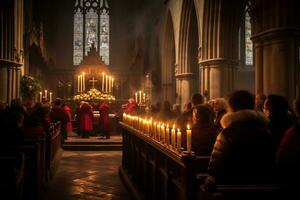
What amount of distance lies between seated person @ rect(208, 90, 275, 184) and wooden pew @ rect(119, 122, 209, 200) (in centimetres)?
20

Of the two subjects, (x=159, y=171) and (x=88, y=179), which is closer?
(x=159, y=171)

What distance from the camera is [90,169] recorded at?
9586mm

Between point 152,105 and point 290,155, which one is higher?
point 152,105

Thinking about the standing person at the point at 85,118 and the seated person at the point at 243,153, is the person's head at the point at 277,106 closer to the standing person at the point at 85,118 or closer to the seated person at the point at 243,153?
the seated person at the point at 243,153

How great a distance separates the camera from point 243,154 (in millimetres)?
3195

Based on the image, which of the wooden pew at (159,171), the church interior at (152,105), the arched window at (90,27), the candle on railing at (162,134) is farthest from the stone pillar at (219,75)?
the arched window at (90,27)

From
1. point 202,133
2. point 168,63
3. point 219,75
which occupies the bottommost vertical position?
point 202,133

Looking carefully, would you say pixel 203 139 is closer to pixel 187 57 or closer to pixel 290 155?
pixel 290 155

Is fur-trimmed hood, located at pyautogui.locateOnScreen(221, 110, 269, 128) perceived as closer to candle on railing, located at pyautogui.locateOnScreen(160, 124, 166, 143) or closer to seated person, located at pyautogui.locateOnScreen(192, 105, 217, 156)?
Answer: seated person, located at pyautogui.locateOnScreen(192, 105, 217, 156)

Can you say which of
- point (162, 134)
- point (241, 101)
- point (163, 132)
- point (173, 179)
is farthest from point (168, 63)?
point (241, 101)

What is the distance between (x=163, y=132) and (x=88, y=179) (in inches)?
164

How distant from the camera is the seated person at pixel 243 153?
10.4ft

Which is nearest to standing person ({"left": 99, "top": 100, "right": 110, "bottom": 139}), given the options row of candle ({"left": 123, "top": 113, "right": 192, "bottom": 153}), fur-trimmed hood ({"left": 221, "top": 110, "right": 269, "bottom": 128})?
row of candle ({"left": 123, "top": 113, "right": 192, "bottom": 153})

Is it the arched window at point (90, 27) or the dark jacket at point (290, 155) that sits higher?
the arched window at point (90, 27)
